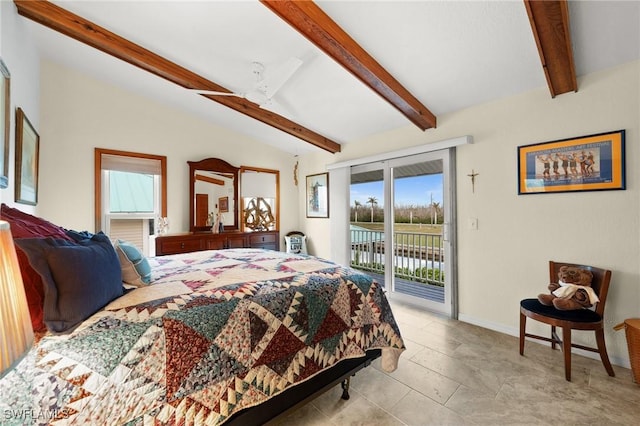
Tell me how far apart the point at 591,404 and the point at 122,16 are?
4528 millimetres

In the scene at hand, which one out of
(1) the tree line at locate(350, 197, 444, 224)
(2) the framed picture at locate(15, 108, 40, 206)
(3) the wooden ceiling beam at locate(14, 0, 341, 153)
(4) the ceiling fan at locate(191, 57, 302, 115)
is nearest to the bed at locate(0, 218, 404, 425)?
(2) the framed picture at locate(15, 108, 40, 206)

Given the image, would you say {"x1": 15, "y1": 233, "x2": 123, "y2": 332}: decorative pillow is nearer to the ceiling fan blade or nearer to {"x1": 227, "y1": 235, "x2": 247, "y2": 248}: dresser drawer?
the ceiling fan blade

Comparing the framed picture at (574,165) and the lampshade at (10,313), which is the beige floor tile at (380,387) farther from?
the framed picture at (574,165)

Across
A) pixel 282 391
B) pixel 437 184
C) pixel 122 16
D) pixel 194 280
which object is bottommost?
pixel 282 391

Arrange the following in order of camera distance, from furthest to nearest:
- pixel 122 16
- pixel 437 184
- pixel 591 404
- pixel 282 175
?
1. pixel 282 175
2. pixel 437 184
3. pixel 122 16
4. pixel 591 404

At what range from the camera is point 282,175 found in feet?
17.3

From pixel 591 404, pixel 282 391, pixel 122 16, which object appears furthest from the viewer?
pixel 122 16

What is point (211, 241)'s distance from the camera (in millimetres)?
4156

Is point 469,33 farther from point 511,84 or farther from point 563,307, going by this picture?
point 563,307

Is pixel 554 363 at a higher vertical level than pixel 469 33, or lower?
lower

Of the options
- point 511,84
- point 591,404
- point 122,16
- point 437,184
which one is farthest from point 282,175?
point 591,404

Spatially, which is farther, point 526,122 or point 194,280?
point 526,122

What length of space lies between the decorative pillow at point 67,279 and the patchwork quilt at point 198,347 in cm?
6

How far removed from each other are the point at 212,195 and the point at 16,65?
2.54 meters
